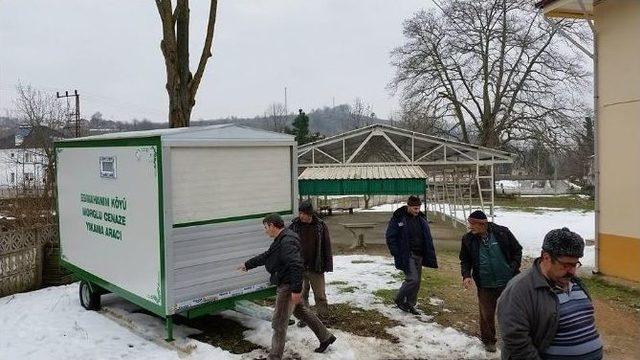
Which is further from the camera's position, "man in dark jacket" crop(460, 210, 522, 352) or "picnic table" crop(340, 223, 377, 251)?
"picnic table" crop(340, 223, 377, 251)

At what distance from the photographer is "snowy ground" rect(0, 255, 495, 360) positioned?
5.85m

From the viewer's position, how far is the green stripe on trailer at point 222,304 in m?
6.19

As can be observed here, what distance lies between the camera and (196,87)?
10195 mm

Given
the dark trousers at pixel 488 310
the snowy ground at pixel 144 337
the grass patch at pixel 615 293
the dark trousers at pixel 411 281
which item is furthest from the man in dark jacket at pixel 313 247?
the grass patch at pixel 615 293

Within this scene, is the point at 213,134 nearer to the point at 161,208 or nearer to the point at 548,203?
the point at 161,208

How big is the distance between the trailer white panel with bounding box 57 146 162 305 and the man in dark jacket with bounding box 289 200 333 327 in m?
1.76

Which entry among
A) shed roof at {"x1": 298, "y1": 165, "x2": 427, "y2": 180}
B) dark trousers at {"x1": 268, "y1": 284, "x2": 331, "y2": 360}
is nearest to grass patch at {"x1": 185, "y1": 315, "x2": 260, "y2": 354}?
dark trousers at {"x1": 268, "y1": 284, "x2": 331, "y2": 360}

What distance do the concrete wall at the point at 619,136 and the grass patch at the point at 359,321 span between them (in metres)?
5.44

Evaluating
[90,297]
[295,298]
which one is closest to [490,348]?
[295,298]

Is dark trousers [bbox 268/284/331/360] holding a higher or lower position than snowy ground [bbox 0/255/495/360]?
higher

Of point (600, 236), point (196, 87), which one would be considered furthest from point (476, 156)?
point (196, 87)

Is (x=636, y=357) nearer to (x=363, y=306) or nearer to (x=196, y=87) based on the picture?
(x=363, y=306)

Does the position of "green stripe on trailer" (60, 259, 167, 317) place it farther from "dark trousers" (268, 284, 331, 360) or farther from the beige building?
the beige building

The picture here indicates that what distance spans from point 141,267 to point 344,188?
8.40 m
